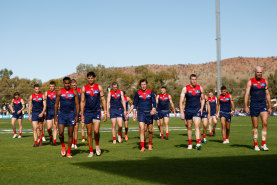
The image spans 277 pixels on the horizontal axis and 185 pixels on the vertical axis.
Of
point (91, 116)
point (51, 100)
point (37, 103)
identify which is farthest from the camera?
point (51, 100)

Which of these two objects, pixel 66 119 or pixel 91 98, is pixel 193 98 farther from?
pixel 66 119

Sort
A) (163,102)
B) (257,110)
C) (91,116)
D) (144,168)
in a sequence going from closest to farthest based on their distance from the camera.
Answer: (144,168) < (91,116) < (257,110) < (163,102)

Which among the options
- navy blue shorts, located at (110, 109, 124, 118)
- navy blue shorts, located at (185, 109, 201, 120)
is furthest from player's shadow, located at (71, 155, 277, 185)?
navy blue shorts, located at (110, 109, 124, 118)

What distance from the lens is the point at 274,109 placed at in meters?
60.0

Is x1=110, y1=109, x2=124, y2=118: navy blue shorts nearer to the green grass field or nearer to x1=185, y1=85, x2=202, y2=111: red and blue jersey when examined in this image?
x1=185, y1=85, x2=202, y2=111: red and blue jersey

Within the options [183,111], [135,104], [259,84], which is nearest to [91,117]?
[135,104]

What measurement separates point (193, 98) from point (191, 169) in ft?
14.6

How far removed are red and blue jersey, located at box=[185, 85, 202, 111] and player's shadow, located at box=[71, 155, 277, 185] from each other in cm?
261

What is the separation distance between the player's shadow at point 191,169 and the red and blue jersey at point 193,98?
2.61 metres

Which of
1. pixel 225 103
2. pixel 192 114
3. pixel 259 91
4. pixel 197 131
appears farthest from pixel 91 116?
pixel 225 103

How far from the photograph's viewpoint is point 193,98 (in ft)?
40.6

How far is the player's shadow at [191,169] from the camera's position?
23.0 feet

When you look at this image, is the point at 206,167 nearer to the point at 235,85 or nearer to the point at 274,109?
the point at 274,109

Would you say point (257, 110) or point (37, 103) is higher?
point (37, 103)
